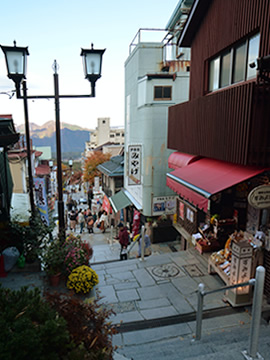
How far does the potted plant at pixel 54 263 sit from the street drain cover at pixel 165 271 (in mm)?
3177

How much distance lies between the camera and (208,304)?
22.9ft

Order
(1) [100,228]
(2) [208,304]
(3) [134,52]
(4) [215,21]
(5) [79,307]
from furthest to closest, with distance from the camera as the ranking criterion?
(1) [100,228], (3) [134,52], (4) [215,21], (2) [208,304], (5) [79,307]

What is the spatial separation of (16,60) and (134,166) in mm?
10211

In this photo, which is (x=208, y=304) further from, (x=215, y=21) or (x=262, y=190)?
(x=215, y=21)

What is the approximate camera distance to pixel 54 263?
7.32 meters

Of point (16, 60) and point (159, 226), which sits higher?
point (16, 60)

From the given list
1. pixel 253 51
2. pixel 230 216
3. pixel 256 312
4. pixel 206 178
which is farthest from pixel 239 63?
pixel 256 312

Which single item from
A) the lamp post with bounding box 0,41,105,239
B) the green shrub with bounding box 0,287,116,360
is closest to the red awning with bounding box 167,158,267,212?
the lamp post with bounding box 0,41,105,239

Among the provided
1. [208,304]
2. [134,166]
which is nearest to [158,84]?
[134,166]

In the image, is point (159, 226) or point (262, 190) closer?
point (262, 190)

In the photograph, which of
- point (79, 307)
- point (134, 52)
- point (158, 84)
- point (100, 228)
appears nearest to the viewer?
point (79, 307)

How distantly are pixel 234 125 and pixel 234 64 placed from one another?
3.30 metres

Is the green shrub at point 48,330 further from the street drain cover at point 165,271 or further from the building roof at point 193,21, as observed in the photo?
the building roof at point 193,21

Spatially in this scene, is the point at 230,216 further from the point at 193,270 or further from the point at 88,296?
the point at 88,296
